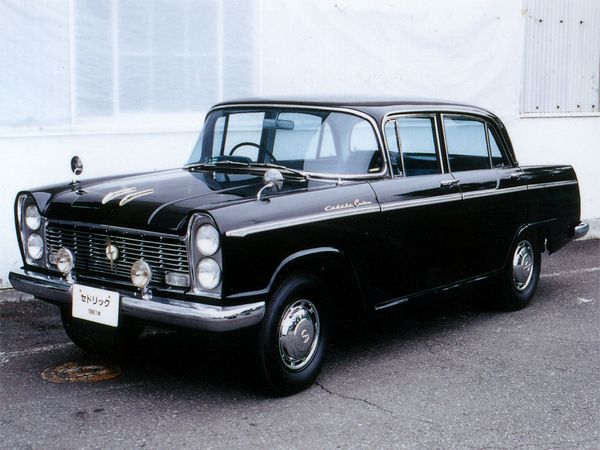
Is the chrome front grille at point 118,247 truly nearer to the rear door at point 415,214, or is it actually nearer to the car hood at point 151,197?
the car hood at point 151,197

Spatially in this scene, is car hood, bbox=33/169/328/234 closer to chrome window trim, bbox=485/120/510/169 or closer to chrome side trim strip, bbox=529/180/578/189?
chrome window trim, bbox=485/120/510/169

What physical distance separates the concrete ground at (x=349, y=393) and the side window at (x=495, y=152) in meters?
1.17

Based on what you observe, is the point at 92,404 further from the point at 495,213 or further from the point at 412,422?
the point at 495,213

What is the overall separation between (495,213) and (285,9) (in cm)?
405

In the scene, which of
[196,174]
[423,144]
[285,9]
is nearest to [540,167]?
[423,144]

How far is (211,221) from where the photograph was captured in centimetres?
426

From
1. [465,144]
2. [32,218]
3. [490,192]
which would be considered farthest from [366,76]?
[32,218]

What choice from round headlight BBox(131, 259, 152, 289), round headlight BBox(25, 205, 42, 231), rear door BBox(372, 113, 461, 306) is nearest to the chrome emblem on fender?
rear door BBox(372, 113, 461, 306)

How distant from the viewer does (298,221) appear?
4609 mm

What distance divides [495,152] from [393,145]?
143 centimetres

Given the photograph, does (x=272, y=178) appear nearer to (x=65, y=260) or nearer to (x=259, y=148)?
(x=259, y=148)

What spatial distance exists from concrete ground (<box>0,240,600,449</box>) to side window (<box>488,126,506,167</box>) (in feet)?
3.85

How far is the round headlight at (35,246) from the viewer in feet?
16.5

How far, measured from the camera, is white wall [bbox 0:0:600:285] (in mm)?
7777
